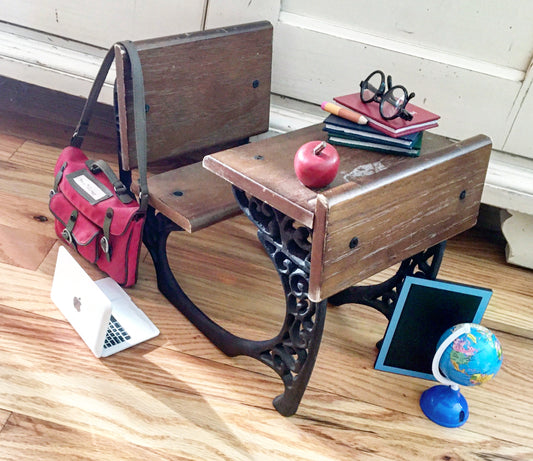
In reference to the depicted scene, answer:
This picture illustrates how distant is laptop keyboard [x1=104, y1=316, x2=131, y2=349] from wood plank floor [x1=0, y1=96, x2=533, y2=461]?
0.12ft

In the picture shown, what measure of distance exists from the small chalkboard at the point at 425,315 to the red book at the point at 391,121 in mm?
311

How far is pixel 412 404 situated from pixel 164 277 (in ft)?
2.13

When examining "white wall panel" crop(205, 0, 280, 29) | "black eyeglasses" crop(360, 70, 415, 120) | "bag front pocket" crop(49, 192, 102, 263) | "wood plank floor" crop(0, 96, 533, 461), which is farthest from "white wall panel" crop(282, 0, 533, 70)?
"bag front pocket" crop(49, 192, 102, 263)

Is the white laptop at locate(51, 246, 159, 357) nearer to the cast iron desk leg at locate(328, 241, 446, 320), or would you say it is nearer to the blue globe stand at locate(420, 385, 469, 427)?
the cast iron desk leg at locate(328, 241, 446, 320)

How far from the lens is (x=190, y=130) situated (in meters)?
1.71

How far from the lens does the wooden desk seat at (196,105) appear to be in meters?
1.52

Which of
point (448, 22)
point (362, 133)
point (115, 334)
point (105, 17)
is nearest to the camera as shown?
point (362, 133)

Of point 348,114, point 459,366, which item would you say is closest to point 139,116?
point 348,114

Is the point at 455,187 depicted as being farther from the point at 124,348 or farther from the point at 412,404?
the point at 124,348

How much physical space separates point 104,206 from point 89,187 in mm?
85

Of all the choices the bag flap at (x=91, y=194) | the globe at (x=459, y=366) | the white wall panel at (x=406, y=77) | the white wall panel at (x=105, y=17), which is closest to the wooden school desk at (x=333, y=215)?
the globe at (x=459, y=366)

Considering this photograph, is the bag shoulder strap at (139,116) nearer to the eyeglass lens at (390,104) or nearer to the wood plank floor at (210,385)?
the wood plank floor at (210,385)

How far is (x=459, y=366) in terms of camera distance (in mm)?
1361

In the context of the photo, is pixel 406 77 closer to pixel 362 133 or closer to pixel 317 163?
pixel 362 133
